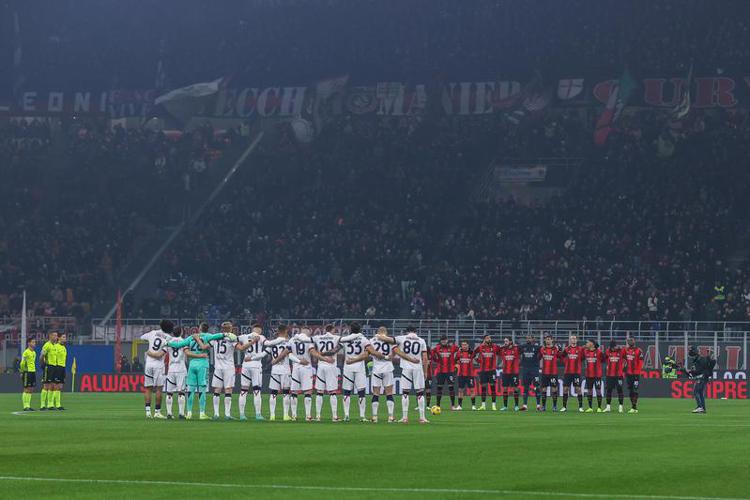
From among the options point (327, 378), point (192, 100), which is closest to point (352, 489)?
point (327, 378)

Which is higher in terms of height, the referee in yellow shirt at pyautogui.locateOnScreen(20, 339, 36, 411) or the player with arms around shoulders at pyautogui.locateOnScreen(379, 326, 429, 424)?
the player with arms around shoulders at pyautogui.locateOnScreen(379, 326, 429, 424)

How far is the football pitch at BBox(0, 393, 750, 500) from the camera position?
57.2ft

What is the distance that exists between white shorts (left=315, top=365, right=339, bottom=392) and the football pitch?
200cm

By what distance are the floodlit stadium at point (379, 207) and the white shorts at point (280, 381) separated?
0.10 metres

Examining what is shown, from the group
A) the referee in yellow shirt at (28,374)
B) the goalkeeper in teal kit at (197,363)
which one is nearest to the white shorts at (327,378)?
the goalkeeper in teal kit at (197,363)

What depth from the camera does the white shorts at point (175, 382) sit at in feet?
119

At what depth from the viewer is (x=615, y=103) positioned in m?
77.4

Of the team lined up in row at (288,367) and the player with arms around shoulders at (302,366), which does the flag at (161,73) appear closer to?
the team lined up in row at (288,367)

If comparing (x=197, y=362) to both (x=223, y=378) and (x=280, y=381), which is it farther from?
(x=280, y=381)

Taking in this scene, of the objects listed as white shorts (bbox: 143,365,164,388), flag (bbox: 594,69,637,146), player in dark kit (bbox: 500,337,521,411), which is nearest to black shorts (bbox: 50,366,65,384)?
white shorts (bbox: 143,365,164,388)

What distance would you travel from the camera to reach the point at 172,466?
66.9 feet

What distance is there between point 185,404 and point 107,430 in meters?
10.2

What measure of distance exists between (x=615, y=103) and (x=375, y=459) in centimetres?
5808

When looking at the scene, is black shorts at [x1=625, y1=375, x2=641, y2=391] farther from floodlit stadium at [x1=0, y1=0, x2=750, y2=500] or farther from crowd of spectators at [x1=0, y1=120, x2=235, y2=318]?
crowd of spectators at [x1=0, y1=120, x2=235, y2=318]
